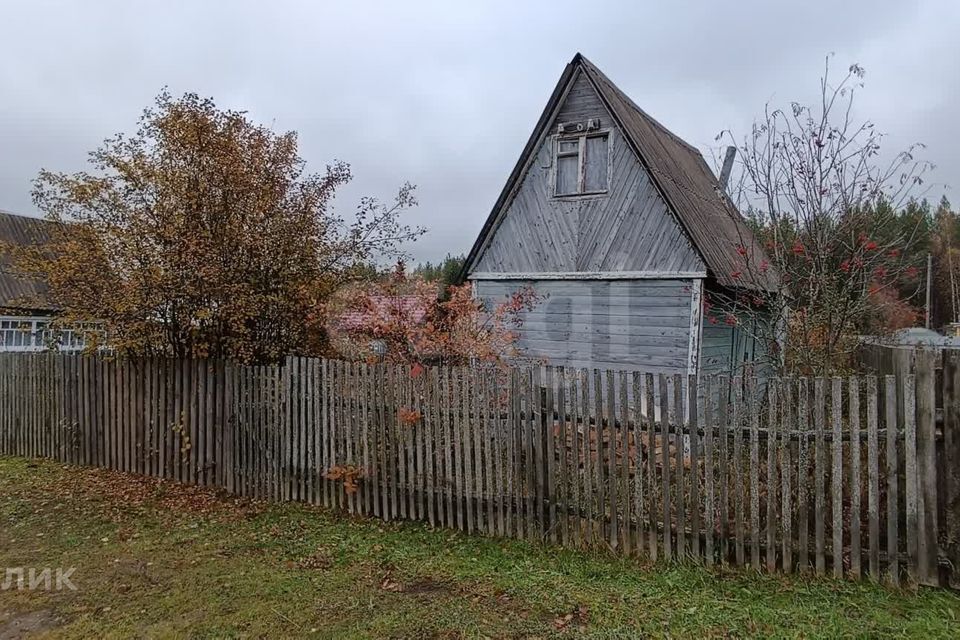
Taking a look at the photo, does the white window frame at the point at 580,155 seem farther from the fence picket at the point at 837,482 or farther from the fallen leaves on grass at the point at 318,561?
the fallen leaves on grass at the point at 318,561

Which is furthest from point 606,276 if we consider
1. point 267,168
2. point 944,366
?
point 944,366

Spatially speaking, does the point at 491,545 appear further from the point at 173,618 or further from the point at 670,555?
the point at 173,618

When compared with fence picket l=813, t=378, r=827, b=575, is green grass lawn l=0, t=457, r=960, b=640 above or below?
below

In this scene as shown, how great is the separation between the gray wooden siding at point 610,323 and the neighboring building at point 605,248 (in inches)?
0.8

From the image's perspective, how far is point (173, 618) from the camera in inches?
153

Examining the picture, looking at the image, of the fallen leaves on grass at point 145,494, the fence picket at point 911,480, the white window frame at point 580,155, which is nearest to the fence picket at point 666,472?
the fence picket at point 911,480

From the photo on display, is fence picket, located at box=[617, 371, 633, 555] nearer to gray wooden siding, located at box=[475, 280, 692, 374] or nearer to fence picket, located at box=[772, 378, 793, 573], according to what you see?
fence picket, located at box=[772, 378, 793, 573]

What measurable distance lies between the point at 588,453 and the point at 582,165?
774 centimetres

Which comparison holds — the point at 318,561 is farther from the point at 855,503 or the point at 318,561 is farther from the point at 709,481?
the point at 855,503

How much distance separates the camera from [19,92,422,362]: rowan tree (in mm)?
6984

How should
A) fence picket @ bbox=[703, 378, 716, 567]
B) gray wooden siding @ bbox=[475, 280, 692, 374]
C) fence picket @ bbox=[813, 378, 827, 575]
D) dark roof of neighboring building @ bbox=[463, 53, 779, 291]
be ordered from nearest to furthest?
fence picket @ bbox=[813, 378, 827, 575] → fence picket @ bbox=[703, 378, 716, 567] → dark roof of neighboring building @ bbox=[463, 53, 779, 291] → gray wooden siding @ bbox=[475, 280, 692, 374]

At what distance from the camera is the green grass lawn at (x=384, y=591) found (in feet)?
11.9

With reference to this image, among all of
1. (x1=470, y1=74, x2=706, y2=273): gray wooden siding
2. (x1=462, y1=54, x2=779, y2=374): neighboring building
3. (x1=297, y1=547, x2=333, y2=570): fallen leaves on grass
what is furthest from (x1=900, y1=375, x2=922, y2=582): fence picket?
(x1=470, y1=74, x2=706, y2=273): gray wooden siding

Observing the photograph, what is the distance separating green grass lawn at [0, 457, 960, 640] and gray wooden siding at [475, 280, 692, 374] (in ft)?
19.6
